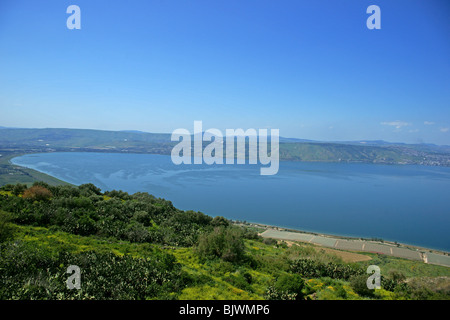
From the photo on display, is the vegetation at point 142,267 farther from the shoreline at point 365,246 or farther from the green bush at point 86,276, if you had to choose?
the shoreline at point 365,246

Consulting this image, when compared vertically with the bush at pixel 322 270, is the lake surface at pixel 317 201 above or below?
below

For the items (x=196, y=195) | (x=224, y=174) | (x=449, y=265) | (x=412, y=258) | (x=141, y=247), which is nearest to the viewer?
(x=141, y=247)

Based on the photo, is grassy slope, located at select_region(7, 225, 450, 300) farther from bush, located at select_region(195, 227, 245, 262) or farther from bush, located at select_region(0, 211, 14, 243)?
bush, located at select_region(195, 227, 245, 262)

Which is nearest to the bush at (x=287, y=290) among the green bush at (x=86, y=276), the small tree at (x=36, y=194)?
the green bush at (x=86, y=276)

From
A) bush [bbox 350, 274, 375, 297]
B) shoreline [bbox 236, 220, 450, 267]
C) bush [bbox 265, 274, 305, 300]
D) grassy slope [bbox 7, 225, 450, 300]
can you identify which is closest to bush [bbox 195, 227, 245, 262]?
grassy slope [bbox 7, 225, 450, 300]

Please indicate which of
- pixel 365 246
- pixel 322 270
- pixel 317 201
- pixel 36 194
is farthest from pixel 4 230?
pixel 317 201

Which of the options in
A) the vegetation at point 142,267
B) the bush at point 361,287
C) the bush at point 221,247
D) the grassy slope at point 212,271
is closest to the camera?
the vegetation at point 142,267

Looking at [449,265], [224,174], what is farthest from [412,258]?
[224,174]

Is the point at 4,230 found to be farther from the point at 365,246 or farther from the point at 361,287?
the point at 365,246
